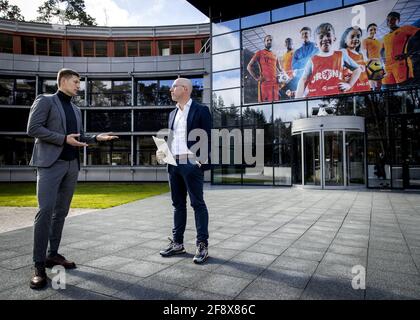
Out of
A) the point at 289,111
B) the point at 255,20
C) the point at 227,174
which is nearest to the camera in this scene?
the point at 289,111

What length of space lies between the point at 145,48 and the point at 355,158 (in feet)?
58.4

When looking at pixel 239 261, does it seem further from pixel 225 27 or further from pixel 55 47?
pixel 55 47

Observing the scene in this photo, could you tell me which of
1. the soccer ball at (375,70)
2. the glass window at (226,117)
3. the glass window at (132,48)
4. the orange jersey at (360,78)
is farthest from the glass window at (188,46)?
the soccer ball at (375,70)

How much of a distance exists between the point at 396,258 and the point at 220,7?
714 inches

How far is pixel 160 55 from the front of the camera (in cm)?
2320

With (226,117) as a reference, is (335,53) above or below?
above

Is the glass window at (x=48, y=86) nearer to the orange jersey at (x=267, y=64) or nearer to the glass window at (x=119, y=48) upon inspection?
the glass window at (x=119, y=48)

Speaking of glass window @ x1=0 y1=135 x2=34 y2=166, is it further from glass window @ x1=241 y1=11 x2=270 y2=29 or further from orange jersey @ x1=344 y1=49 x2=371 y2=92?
orange jersey @ x1=344 y1=49 x2=371 y2=92

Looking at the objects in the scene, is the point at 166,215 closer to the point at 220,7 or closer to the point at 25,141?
the point at 220,7

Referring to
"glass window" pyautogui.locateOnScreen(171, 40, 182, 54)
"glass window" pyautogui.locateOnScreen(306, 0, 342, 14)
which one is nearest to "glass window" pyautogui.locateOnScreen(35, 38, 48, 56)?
"glass window" pyautogui.locateOnScreen(171, 40, 182, 54)

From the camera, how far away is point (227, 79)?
1809 centimetres

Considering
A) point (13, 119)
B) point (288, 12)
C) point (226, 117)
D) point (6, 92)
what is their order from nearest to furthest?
point (288, 12) → point (226, 117) → point (13, 119) → point (6, 92)

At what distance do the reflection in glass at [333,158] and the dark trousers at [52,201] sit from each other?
501 inches

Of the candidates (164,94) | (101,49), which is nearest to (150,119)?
(164,94)
